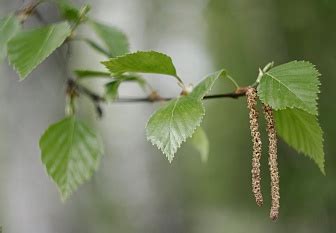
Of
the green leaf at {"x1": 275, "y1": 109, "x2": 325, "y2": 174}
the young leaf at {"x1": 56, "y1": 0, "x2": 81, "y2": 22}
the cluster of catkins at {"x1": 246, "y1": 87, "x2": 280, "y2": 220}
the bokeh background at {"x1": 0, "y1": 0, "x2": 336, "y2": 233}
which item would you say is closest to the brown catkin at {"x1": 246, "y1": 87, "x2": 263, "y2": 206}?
the cluster of catkins at {"x1": 246, "y1": 87, "x2": 280, "y2": 220}

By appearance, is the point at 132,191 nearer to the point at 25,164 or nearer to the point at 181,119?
the point at 25,164

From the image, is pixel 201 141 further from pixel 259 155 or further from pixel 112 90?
pixel 259 155

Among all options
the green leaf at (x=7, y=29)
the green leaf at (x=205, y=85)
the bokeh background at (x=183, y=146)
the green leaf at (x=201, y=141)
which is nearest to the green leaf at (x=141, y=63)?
the green leaf at (x=205, y=85)

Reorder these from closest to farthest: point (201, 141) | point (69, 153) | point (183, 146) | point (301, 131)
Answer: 1. point (301, 131)
2. point (69, 153)
3. point (201, 141)
4. point (183, 146)

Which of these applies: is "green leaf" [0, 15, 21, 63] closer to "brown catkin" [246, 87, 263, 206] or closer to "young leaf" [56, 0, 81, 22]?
A: "young leaf" [56, 0, 81, 22]

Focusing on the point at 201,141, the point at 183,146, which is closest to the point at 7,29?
the point at 201,141

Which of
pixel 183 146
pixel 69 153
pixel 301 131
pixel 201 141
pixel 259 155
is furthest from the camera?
pixel 183 146
